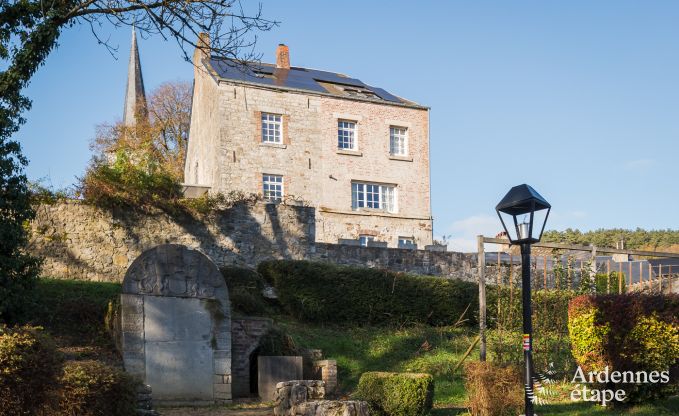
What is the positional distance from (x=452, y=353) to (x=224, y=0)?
28.5 feet

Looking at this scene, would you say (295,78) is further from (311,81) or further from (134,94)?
(134,94)

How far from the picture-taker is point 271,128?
3130 cm

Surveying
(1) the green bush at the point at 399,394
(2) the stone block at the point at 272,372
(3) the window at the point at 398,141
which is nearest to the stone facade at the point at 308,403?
(1) the green bush at the point at 399,394

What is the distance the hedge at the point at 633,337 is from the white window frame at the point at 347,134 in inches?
811

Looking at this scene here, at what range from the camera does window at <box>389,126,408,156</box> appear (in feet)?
108

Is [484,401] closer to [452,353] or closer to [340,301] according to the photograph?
[452,353]

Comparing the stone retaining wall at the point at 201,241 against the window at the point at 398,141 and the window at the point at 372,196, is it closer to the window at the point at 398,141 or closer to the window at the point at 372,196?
the window at the point at 372,196

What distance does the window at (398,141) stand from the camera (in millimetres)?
32969

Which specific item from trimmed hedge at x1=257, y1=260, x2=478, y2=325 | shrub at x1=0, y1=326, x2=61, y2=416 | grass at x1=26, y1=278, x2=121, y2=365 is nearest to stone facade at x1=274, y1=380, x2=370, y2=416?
grass at x1=26, y1=278, x2=121, y2=365

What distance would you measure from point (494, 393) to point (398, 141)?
22228 millimetres

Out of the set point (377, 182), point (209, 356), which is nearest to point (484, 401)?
point (209, 356)

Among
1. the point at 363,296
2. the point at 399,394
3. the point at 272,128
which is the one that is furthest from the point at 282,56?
the point at 399,394

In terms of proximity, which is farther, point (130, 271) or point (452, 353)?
point (452, 353)

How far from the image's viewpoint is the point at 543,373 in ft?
47.7
